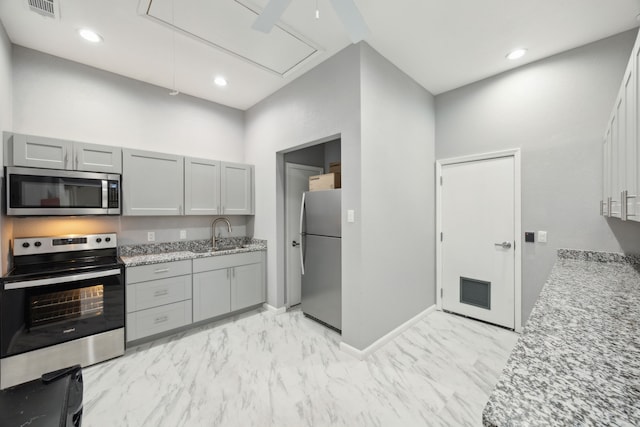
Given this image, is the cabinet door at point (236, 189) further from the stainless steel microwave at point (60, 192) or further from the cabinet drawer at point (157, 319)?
the cabinet drawer at point (157, 319)

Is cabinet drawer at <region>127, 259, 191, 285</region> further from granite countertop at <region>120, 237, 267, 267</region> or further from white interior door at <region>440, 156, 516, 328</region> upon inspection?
white interior door at <region>440, 156, 516, 328</region>

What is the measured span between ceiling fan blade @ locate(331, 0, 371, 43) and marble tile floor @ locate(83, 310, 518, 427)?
2496 mm

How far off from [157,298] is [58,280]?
81 cm

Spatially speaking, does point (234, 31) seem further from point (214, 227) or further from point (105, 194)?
point (214, 227)

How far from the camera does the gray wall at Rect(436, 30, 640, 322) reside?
7.83 feet

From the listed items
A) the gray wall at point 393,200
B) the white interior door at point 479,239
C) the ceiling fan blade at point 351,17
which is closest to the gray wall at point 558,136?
the white interior door at point 479,239

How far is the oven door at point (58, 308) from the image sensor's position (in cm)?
196

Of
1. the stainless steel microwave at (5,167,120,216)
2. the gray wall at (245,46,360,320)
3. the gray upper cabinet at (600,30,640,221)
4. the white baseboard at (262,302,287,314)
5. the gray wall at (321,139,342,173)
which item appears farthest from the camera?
the gray wall at (321,139,342,173)

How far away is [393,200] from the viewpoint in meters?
2.79

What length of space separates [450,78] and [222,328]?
405 cm

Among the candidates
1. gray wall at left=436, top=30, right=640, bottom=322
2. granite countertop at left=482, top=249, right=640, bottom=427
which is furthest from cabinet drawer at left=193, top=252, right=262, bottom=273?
gray wall at left=436, top=30, right=640, bottom=322

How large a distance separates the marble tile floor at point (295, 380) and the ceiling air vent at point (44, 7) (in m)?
2.93

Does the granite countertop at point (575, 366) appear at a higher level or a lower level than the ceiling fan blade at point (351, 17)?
lower

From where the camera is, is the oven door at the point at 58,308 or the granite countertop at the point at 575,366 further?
the oven door at the point at 58,308
